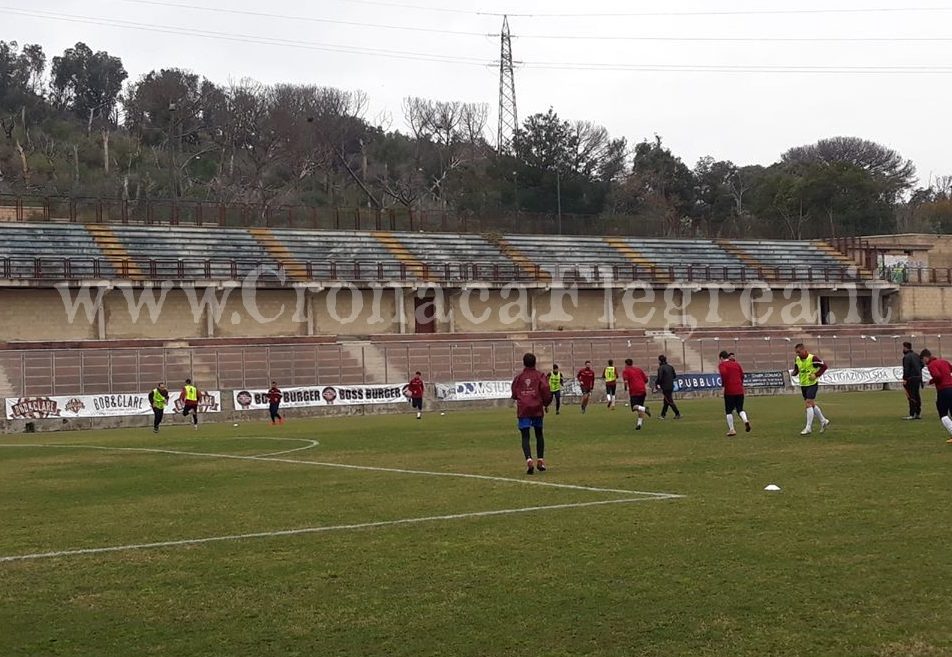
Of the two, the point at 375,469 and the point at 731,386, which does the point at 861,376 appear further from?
the point at 375,469

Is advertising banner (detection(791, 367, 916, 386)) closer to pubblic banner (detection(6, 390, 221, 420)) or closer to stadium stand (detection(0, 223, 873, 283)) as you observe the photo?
stadium stand (detection(0, 223, 873, 283))

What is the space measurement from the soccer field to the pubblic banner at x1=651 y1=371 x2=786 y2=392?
99.5 feet

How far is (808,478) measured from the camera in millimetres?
16484

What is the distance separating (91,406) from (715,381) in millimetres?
26023

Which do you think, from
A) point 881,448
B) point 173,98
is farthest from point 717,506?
point 173,98

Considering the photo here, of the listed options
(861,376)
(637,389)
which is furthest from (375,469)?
(861,376)

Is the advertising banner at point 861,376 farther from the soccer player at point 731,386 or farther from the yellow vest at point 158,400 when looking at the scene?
the soccer player at point 731,386

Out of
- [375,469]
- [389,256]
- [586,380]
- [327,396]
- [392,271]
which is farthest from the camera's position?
[389,256]

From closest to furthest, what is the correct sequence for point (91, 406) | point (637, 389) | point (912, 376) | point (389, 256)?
point (912, 376), point (637, 389), point (91, 406), point (389, 256)

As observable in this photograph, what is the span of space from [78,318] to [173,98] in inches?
2441

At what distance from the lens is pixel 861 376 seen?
181ft

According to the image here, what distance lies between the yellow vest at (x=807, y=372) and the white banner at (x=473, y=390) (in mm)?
24249

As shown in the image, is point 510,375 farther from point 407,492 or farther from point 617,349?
point 407,492

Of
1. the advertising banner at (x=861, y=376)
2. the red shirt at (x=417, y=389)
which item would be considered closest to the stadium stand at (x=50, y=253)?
the red shirt at (x=417, y=389)
